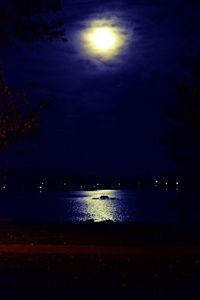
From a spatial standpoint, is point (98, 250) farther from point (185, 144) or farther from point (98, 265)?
point (185, 144)

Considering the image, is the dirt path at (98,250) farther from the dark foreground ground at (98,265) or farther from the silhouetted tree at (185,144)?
the silhouetted tree at (185,144)

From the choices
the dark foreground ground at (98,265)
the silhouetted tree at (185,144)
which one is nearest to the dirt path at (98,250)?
the dark foreground ground at (98,265)

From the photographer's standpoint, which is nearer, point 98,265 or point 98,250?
point 98,265

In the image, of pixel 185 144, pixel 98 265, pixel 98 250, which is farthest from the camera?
pixel 185 144

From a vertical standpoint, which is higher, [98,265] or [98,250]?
[98,250]

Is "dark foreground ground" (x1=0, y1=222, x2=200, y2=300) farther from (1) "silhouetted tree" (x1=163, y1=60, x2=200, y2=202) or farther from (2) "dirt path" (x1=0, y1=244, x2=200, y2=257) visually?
(1) "silhouetted tree" (x1=163, y1=60, x2=200, y2=202)

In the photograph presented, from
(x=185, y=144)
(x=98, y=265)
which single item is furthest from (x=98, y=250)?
(x=185, y=144)

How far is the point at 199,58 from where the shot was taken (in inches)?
1184

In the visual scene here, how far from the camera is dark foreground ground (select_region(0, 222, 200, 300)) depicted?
516 inches

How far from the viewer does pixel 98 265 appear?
677 inches

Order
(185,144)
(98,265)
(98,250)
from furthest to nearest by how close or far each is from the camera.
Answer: (185,144) → (98,250) → (98,265)

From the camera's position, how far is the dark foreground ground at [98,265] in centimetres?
1310

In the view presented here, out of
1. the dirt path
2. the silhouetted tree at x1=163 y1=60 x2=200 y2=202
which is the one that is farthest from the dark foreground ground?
the silhouetted tree at x1=163 y1=60 x2=200 y2=202

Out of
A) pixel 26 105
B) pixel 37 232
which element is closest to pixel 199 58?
pixel 26 105
